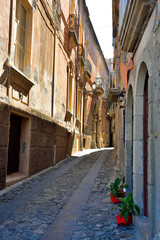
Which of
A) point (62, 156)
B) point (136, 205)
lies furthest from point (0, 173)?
point (62, 156)

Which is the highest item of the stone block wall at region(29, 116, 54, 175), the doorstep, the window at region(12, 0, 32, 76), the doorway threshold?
the window at region(12, 0, 32, 76)

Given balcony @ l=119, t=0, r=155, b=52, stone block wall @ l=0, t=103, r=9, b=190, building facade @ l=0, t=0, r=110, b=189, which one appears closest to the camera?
balcony @ l=119, t=0, r=155, b=52

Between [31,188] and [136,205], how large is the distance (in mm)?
3741

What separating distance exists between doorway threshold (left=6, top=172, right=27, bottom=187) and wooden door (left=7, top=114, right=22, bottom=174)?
0.15m

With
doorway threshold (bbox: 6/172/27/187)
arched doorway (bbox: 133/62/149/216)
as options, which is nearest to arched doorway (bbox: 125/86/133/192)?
arched doorway (bbox: 133/62/149/216)

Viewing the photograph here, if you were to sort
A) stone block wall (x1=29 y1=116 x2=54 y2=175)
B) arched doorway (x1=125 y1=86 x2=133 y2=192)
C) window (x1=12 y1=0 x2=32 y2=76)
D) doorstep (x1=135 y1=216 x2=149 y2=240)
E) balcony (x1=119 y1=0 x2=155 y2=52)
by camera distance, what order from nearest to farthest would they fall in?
1. doorstep (x1=135 y1=216 x2=149 y2=240)
2. balcony (x1=119 y1=0 x2=155 y2=52)
3. arched doorway (x1=125 y1=86 x2=133 y2=192)
4. window (x1=12 y1=0 x2=32 y2=76)
5. stone block wall (x1=29 y1=116 x2=54 y2=175)

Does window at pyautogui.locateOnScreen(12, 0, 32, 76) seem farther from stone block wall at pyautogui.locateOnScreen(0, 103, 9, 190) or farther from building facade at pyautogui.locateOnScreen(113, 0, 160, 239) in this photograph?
building facade at pyautogui.locateOnScreen(113, 0, 160, 239)

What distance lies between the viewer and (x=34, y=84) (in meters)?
8.34

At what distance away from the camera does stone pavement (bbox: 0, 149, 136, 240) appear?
12.1 ft

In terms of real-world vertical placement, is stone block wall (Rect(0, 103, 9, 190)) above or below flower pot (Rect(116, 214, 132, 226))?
above

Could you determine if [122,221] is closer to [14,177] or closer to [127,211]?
[127,211]

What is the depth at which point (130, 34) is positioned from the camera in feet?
13.2

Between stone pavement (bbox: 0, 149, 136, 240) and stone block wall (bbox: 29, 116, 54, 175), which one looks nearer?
stone pavement (bbox: 0, 149, 136, 240)

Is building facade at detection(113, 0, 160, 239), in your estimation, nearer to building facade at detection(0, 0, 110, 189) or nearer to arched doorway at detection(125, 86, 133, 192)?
arched doorway at detection(125, 86, 133, 192)
